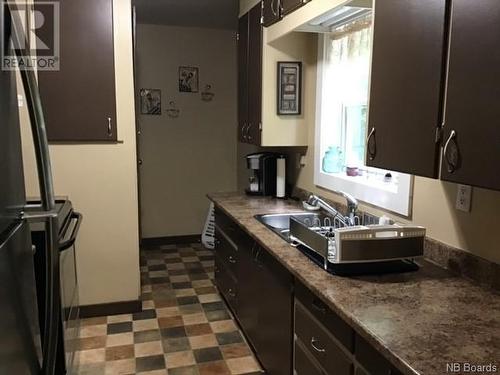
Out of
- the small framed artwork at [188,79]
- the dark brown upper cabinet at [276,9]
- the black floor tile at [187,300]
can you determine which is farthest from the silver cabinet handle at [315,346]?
the small framed artwork at [188,79]

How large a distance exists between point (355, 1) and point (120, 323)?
249 cm

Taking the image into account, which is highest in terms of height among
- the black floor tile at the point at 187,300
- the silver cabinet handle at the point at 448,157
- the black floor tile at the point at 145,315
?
the silver cabinet handle at the point at 448,157

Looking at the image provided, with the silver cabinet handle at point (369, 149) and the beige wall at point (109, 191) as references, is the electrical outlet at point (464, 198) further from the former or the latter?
the beige wall at point (109, 191)

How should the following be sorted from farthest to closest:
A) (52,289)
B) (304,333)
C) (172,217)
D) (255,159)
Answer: (172,217) < (255,159) < (304,333) < (52,289)

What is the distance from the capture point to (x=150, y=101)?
4.69 m

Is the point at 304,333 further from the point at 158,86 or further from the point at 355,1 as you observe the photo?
the point at 158,86

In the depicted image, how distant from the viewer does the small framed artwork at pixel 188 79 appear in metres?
4.76

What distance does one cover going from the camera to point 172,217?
502cm

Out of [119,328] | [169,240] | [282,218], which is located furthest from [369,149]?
[169,240]

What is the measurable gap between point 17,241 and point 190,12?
3.41 metres

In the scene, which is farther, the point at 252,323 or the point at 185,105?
the point at 185,105

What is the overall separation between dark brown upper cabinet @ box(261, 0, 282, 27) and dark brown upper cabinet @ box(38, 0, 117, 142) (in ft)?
3.28

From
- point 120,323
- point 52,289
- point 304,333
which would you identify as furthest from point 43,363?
point 120,323

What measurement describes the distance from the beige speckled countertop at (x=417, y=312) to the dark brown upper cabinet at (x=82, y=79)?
5.61 ft
